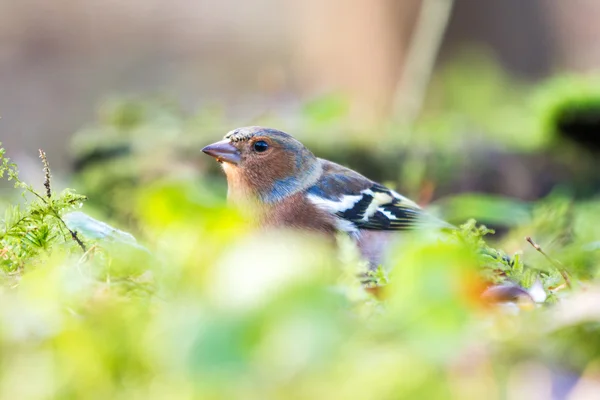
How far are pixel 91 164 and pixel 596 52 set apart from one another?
10120 millimetres

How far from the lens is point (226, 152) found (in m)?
3.26

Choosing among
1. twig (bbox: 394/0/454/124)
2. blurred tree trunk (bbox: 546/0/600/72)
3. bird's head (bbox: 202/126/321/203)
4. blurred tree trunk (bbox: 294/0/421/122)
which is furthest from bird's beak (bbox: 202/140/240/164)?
blurred tree trunk (bbox: 546/0/600/72)

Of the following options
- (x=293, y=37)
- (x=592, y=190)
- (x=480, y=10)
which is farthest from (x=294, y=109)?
(x=293, y=37)

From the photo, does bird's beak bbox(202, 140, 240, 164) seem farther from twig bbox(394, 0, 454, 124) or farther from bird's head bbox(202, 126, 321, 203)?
A: twig bbox(394, 0, 454, 124)

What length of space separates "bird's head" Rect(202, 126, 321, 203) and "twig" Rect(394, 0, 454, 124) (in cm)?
291

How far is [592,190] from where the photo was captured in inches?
193

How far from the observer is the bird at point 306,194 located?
9.58 feet

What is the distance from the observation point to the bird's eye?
334cm


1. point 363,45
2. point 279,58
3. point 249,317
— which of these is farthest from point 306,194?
point 279,58

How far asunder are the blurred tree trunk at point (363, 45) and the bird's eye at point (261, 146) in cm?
562

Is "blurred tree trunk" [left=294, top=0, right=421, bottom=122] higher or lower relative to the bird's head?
lower

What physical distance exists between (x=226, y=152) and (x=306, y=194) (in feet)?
1.31

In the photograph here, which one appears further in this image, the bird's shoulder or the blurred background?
the blurred background

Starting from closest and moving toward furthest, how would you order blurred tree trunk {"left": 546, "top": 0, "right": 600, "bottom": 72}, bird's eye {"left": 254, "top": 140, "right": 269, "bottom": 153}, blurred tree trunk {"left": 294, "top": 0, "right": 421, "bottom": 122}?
bird's eye {"left": 254, "top": 140, "right": 269, "bottom": 153} → blurred tree trunk {"left": 294, "top": 0, "right": 421, "bottom": 122} → blurred tree trunk {"left": 546, "top": 0, "right": 600, "bottom": 72}
